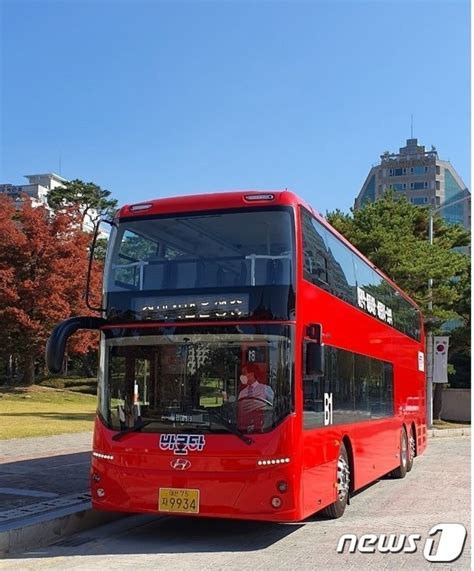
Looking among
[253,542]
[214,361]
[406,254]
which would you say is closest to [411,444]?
[253,542]

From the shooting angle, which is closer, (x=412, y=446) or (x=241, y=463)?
(x=241, y=463)

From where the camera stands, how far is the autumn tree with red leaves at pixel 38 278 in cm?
3672

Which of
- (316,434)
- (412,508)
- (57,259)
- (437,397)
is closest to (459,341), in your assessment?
(437,397)

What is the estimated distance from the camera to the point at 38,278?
3778cm

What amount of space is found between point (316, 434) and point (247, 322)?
5.61 feet

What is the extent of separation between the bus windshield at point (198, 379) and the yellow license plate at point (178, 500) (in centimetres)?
65

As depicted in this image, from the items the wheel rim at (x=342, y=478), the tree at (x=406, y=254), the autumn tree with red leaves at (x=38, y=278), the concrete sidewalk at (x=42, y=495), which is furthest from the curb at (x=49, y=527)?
the autumn tree with red leaves at (x=38, y=278)

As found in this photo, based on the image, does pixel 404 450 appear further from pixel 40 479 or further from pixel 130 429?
pixel 130 429

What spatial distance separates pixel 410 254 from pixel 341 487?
1951 cm

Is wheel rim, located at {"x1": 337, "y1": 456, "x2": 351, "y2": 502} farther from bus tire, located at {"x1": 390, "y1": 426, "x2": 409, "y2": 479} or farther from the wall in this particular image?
the wall

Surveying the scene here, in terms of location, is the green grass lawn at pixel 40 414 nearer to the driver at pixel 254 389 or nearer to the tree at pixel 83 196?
the driver at pixel 254 389

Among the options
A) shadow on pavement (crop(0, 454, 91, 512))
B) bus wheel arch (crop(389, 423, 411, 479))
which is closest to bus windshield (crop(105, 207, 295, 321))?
shadow on pavement (crop(0, 454, 91, 512))

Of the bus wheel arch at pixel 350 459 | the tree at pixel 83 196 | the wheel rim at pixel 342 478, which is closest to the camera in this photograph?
the wheel rim at pixel 342 478

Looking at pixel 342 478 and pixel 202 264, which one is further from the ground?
pixel 202 264
